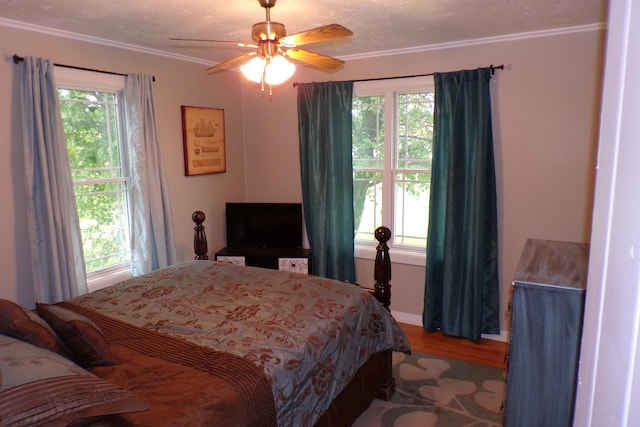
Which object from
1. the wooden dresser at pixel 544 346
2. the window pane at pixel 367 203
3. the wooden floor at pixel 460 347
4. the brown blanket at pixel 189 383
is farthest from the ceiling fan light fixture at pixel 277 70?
the wooden floor at pixel 460 347

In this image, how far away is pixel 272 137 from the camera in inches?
186

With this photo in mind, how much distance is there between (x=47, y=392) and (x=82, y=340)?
545mm

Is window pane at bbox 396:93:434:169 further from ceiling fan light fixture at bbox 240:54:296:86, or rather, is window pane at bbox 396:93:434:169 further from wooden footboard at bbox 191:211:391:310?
ceiling fan light fixture at bbox 240:54:296:86

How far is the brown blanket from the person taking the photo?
1.51m

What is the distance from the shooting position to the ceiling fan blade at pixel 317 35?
2139 mm

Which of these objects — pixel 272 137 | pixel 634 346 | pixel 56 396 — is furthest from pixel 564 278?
pixel 272 137

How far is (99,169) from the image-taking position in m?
3.58

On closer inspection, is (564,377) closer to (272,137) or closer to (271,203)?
(271,203)

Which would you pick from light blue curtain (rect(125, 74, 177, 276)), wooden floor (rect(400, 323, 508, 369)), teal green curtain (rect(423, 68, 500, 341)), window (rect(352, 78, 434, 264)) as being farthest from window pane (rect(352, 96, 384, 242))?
light blue curtain (rect(125, 74, 177, 276))

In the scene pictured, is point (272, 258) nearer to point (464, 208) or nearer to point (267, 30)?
point (464, 208)

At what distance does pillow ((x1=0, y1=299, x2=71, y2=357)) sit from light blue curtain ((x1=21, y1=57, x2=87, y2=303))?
1428 millimetres

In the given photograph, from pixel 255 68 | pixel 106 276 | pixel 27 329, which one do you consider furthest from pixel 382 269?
pixel 106 276

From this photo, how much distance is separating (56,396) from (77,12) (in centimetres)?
243

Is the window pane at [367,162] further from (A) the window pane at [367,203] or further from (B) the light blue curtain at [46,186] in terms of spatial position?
(B) the light blue curtain at [46,186]
